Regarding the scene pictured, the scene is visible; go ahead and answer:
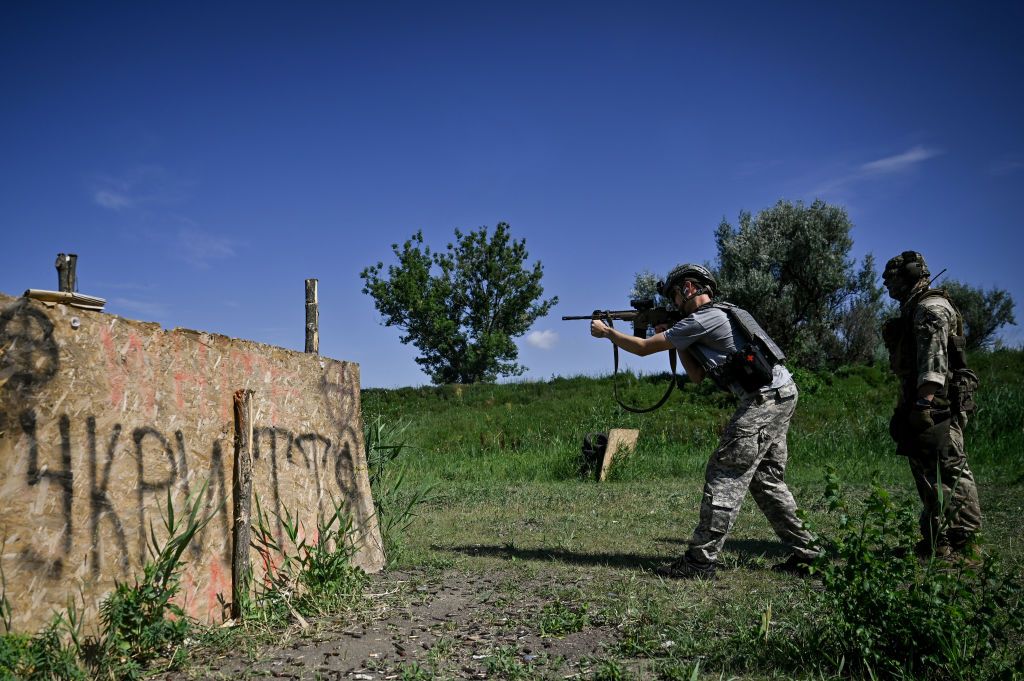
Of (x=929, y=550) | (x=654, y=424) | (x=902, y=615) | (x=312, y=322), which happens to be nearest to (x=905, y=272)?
(x=929, y=550)

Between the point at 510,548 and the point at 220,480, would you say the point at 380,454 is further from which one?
the point at 220,480

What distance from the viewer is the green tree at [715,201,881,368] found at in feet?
90.7

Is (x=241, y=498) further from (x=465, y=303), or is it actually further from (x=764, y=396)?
(x=465, y=303)

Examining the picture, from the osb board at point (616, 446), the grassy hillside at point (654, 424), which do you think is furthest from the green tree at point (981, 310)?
the osb board at point (616, 446)

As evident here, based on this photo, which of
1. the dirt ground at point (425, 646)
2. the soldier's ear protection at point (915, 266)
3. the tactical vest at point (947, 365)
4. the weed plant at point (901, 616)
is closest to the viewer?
the weed plant at point (901, 616)

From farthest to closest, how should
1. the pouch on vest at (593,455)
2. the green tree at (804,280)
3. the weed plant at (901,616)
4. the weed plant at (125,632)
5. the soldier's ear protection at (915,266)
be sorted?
the green tree at (804,280), the pouch on vest at (593,455), the soldier's ear protection at (915,266), the weed plant at (125,632), the weed plant at (901,616)

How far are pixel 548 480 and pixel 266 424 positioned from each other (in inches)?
298

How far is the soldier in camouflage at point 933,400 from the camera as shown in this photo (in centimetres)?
521

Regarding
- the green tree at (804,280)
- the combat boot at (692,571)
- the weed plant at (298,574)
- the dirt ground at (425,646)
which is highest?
the green tree at (804,280)

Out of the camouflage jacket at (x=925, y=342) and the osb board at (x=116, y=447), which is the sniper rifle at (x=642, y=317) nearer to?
the camouflage jacket at (x=925, y=342)

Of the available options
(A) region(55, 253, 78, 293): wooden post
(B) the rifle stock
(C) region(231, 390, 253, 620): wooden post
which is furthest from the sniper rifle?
(A) region(55, 253, 78, 293): wooden post

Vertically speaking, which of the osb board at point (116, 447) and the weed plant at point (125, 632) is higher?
the osb board at point (116, 447)

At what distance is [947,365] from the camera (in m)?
5.32

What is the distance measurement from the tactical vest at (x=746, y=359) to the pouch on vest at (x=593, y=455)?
6.71 metres
